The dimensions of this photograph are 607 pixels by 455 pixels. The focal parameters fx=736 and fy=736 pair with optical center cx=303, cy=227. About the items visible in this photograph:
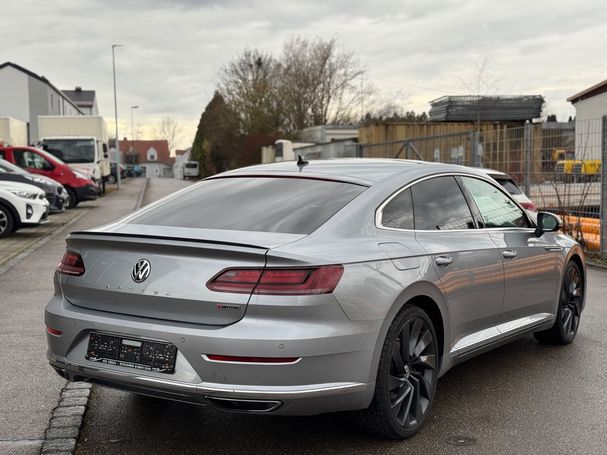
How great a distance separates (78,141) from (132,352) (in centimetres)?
2733

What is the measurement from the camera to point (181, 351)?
3426mm

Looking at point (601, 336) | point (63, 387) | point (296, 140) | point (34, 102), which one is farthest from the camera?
point (34, 102)

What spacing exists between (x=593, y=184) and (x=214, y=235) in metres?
9.38

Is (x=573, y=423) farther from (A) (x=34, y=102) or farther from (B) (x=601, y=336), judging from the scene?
(A) (x=34, y=102)

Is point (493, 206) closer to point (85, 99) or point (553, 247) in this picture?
point (553, 247)

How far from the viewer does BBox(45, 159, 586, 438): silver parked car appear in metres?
3.38

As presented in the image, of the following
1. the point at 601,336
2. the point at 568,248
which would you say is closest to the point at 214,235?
the point at 568,248

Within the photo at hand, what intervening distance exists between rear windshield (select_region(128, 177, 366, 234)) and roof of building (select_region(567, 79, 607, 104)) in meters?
37.7

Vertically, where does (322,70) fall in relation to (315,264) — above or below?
above

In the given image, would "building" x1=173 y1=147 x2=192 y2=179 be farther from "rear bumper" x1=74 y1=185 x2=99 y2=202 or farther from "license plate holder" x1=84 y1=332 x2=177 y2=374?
"license plate holder" x1=84 y1=332 x2=177 y2=374

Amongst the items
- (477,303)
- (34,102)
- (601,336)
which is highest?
(34,102)

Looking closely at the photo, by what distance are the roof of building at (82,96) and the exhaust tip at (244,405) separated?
99942 mm

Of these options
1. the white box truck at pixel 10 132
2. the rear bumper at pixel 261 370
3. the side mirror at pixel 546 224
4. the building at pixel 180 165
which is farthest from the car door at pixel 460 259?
the building at pixel 180 165

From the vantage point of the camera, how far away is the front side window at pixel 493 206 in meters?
5.02
